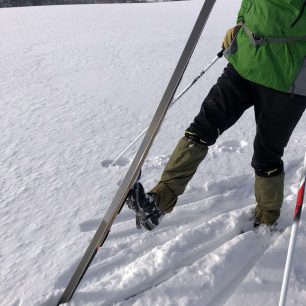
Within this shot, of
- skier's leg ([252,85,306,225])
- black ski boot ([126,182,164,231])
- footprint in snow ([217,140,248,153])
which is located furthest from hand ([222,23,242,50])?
footprint in snow ([217,140,248,153])

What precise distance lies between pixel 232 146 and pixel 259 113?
1205mm

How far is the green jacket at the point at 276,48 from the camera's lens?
1536mm

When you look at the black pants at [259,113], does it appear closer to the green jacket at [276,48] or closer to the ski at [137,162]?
the green jacket at [276,48]

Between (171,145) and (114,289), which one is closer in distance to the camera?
(114,289)

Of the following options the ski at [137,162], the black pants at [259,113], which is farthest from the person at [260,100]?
the ski at [137,162]

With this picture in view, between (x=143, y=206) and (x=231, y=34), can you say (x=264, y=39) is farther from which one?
(x=143, y=206)

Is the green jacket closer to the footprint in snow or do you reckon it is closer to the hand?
the hand

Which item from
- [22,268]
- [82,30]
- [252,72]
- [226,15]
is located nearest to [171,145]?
[252,72]

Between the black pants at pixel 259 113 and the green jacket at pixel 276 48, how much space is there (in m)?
0.08

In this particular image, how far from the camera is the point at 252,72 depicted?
5.57 feet

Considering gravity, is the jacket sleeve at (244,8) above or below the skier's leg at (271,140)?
above

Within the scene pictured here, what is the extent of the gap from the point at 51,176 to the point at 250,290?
1550 mm

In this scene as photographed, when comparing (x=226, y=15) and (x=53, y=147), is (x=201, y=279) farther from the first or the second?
(x=226, y=15)

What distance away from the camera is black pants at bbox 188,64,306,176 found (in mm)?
1725
